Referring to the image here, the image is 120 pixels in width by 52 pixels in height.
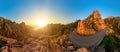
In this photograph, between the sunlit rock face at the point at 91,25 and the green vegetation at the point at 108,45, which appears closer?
the green vegetation at the point at 108,45

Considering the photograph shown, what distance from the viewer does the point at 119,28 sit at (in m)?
46.4

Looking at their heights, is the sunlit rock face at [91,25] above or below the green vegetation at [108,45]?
above

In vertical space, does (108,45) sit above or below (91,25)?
below

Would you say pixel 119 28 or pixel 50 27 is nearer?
pixel 119 28

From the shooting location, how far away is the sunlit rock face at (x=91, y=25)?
39.4 metres

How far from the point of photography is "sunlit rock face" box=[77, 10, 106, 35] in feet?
129

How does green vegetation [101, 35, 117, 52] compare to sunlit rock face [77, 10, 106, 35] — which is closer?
green vegetation [101, 35, 117, 52]

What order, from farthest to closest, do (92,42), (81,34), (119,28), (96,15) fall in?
(119,28), (96,15), (81,34), (92,42)

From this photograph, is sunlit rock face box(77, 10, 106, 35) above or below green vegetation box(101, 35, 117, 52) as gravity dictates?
above

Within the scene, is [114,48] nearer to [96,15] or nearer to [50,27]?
[96,15]

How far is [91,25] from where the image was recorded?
40.9 m

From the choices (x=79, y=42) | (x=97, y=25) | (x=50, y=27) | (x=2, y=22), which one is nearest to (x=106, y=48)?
(x=79, y=42)

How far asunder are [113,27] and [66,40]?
42.3 ft

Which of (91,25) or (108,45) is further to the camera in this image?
(91,25)
